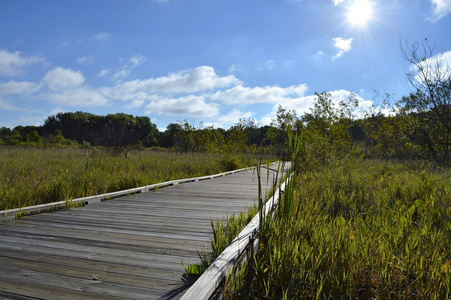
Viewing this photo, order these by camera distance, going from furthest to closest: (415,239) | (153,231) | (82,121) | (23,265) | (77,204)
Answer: (82,121) → (77,204) → (153,231) → (415,239) → (23,265)

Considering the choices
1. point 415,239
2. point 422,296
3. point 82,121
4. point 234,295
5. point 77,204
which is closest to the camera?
point 422,296

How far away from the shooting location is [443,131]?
5.97 meters

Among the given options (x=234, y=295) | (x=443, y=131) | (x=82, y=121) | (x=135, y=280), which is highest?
(x=82, y=121)

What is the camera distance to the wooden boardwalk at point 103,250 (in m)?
1.86

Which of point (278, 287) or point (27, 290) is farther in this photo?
point (278, 287)

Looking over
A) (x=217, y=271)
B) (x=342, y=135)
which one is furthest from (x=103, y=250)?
(x=342, y=135)

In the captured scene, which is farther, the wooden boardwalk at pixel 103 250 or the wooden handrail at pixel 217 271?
the wooden boardwalk at pixel 103 250

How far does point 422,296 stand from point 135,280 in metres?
1.93

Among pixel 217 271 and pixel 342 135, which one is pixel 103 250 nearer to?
pixel 217 271

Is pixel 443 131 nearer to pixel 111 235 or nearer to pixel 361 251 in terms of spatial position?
pixel 361 251

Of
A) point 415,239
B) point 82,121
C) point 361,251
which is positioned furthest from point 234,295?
point 82,121

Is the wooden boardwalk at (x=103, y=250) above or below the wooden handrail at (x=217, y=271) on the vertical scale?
below

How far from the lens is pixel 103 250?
2.50 m

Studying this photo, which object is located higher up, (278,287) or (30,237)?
(30,237)
